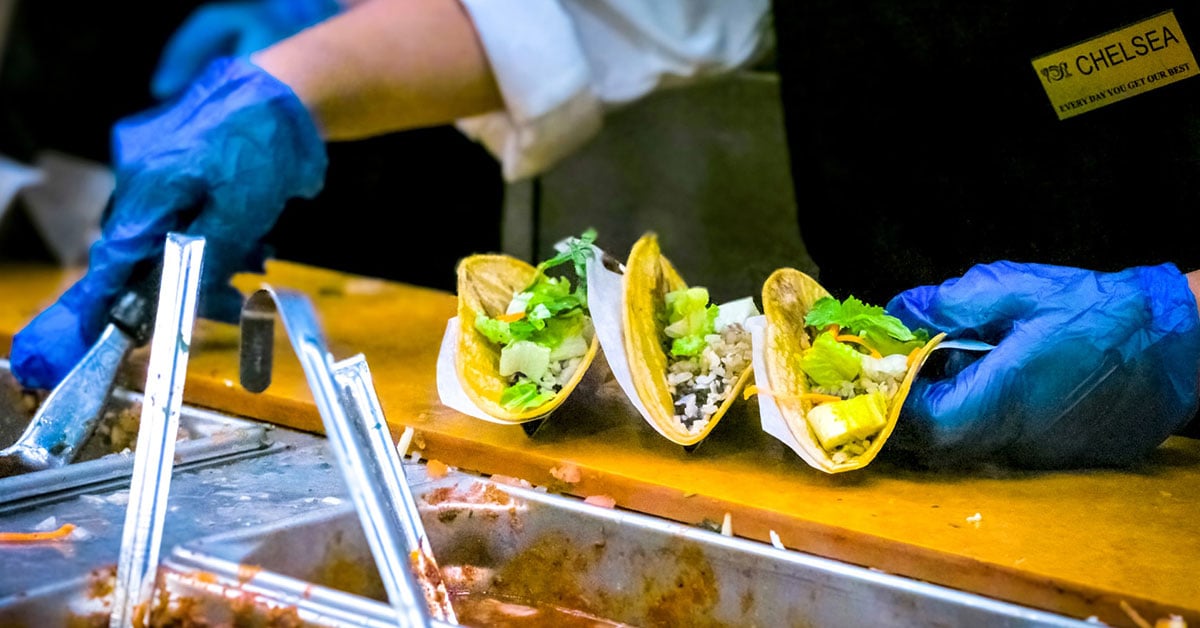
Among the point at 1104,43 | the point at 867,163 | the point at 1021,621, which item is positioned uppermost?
the point at 1104,43

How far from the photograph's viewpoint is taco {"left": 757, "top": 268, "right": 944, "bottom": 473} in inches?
43.9

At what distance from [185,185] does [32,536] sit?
652mm

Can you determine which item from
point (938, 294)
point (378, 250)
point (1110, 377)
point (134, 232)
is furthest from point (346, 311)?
point (1110, 377)

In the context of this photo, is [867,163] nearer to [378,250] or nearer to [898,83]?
[898,83]

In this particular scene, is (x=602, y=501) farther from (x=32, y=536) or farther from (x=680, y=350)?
(x=32, y=536)

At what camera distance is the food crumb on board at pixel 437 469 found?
122cm

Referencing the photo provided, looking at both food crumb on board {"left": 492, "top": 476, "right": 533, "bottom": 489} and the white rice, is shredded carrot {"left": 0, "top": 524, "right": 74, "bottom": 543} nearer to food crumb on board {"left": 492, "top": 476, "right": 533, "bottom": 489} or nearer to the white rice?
food crumb on board {"left": 492, "top": 476, "right": 533, "bottom": 489}

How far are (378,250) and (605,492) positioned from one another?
162 centimetres

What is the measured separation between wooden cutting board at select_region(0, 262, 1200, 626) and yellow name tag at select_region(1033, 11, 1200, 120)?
400mm

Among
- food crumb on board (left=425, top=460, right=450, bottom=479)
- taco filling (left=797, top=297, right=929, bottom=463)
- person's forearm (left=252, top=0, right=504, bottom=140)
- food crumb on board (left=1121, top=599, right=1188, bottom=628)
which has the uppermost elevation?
person's forearm (left=252, top=0, right=504, bottom=140)

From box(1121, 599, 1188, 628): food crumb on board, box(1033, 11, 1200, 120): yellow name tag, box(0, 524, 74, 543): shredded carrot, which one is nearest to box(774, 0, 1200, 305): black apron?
box(1033, 11, 1200, 120): yellow name tag

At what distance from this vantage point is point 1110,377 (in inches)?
44.2

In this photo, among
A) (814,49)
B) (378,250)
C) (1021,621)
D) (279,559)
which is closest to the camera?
(1021,621)

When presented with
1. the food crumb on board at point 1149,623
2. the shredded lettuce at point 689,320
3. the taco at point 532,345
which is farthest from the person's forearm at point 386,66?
the food crumb on board at point 1149,623
